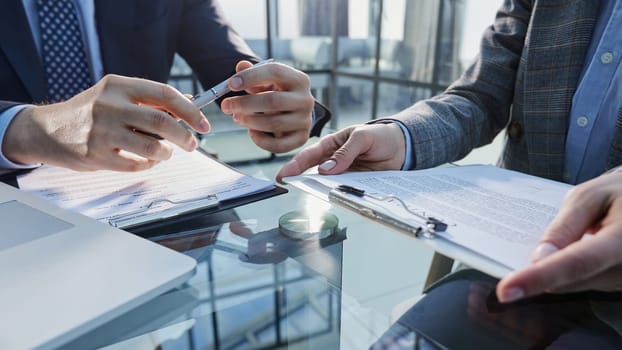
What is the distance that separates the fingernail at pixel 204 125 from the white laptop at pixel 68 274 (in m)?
0.17

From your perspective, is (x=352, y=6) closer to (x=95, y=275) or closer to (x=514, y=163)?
(x=514, y=163)

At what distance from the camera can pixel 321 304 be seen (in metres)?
0.41

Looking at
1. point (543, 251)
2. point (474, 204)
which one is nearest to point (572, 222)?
point (543, 251)

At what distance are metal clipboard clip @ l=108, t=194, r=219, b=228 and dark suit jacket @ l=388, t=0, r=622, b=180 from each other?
318 mm

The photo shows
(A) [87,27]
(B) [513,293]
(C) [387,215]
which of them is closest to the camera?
(B) [513,293]

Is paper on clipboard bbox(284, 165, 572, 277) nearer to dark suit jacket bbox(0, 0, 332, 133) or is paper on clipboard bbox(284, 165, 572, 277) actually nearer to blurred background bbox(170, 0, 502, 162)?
dark suit jacket bbox(0, 0, 332, 133)

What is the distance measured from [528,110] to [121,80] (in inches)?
24.1

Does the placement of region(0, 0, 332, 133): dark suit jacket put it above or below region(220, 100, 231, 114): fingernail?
above

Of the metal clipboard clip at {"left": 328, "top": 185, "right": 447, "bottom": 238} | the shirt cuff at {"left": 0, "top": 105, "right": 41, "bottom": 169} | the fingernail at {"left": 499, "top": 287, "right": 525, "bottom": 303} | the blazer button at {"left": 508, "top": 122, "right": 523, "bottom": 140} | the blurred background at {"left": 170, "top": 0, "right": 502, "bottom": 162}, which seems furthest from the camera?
the blurred background at {"left": 170, "top": 0, "right": 502, "bottom": 162}

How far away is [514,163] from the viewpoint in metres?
0.73

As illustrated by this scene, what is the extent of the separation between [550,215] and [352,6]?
3672 millimetres

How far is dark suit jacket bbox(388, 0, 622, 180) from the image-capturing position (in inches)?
24.3

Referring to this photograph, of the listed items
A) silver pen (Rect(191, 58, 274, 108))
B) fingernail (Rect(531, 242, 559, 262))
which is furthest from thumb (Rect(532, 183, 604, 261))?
silver pen (Rect(191, 58, 274, 108))

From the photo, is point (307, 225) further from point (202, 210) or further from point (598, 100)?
point (598, 100)
